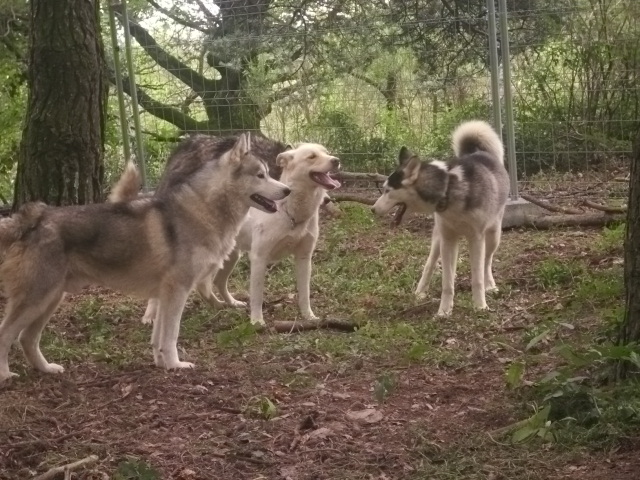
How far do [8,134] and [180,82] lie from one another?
2029 millimetres

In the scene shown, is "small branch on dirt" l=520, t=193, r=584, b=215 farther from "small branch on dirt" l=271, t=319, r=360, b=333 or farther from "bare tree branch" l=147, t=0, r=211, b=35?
"bare tree branch" l=147, t=0, r=211, b=35

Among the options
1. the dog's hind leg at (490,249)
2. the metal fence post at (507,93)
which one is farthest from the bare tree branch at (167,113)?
the dog's hind leg at (490,249)

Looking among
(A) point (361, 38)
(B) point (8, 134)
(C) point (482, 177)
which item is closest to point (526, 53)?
(A) point (361, 38)

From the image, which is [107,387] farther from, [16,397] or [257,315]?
[257,315]

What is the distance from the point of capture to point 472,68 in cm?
989

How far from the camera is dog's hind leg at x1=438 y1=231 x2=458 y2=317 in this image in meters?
6.45

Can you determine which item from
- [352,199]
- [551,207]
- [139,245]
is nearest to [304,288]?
[139,245]

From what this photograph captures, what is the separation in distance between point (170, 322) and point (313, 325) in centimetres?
122

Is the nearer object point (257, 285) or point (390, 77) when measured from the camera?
point (257, 285)

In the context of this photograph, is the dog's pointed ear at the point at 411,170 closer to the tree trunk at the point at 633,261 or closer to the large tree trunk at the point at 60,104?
A: the large tree trunk at the point at 60,104

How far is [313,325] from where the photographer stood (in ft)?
20.0

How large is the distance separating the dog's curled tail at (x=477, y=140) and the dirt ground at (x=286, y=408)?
60.4 inches

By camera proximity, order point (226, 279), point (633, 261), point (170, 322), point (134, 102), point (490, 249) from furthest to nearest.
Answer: point (134, 102) → point (490, 249) → point (226, 279) → point (170, 322) → point (633, 261)

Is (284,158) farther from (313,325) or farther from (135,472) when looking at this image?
(135,472)
